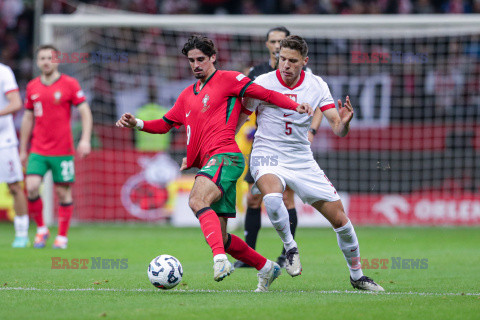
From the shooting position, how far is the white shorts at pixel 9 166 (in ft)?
33.7

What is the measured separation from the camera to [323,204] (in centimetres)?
648

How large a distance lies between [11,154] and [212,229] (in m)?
5.12

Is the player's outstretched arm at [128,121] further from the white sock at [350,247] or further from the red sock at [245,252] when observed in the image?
the white sock at [350,247]

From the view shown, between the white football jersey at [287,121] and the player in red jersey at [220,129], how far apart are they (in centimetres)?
21

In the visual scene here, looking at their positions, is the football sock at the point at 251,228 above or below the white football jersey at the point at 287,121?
below

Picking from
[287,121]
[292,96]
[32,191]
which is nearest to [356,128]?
[32,191]

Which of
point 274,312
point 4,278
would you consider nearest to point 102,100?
point 4,278

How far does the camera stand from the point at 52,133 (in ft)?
33.7

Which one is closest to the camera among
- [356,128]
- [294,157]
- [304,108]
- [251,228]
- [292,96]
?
[304,108]

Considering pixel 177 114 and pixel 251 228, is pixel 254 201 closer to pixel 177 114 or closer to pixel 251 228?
pixel 251 228

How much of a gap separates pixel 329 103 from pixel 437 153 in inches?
360

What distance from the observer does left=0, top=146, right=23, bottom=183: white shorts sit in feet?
33.7

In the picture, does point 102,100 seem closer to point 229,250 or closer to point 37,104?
point 37,104

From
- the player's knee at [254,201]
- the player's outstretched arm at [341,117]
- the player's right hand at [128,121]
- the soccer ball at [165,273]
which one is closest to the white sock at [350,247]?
the player's outstretched arm at [341,117]
